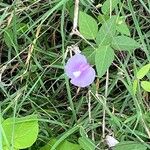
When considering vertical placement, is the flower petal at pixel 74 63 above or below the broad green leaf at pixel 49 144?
above

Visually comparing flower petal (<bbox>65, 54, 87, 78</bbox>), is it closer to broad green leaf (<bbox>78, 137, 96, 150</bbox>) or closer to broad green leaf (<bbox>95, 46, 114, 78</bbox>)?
broad green leaf (<bbox>95, 46, 114, 78</bbox>)

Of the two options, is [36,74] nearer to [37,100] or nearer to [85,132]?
[37,100]

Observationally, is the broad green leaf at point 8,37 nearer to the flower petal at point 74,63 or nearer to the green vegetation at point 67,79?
the green vegetation at point 67,79

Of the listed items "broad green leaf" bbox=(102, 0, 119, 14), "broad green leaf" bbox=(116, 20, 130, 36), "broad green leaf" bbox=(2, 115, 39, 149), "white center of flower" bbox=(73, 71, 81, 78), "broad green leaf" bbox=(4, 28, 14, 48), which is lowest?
"broad green leaf" bbox=(2, 115, 39, 149)

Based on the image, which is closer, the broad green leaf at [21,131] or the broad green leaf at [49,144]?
the broad green leaf at [21,131]

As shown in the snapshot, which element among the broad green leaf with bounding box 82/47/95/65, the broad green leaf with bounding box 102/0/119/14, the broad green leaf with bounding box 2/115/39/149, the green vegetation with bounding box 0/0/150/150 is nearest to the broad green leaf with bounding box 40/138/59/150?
the green vegetation with bounding box 0/0/150/150

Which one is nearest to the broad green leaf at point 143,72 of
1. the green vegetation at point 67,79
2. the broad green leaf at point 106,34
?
the green vegetation at point 67,79
